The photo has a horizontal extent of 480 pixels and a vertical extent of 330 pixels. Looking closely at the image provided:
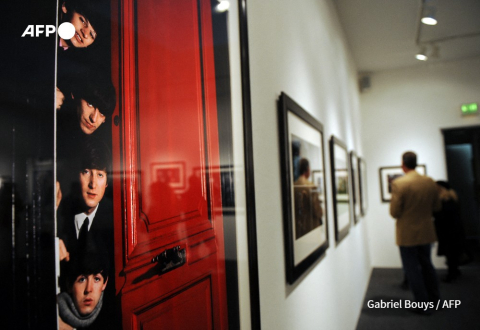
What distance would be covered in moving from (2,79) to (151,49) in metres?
0.33

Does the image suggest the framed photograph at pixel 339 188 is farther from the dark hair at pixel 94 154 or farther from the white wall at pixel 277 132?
the dark hair at pixel 94 154

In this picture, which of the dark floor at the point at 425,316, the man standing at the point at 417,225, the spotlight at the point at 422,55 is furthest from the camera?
the spotlight at the point at 422,55

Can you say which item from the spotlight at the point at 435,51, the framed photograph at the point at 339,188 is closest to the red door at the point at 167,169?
the framed photograph at the point at 339,188

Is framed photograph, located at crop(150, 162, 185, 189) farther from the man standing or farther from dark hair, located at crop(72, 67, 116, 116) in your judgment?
the man standing

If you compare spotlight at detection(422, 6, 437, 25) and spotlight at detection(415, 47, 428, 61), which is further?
spotlight at detection(415, 47, 428, 61)

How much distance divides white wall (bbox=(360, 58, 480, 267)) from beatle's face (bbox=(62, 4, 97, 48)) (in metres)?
6.44

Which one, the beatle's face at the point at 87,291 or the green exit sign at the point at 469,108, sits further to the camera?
the green exit sign at the point at 469,108

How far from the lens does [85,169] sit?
1.75 ft

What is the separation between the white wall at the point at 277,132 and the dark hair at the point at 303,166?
32 centimetres

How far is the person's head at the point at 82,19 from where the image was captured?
0.53 m

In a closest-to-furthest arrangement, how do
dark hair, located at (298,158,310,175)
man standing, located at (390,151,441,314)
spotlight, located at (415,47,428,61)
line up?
dark hair, located at (298,158,310,175) → man standing, located at (390,151,441,314) → spotlight, located at (415,47,428,61)

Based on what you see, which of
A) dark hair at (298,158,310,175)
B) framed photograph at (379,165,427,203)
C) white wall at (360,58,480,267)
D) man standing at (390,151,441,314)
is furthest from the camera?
framed photograph at (379,165,427,203)

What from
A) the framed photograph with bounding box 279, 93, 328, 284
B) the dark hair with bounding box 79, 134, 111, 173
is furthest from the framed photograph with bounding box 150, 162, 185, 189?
the framed photograph with bounding box 279, 93, 328, 284

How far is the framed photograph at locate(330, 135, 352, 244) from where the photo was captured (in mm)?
2920
